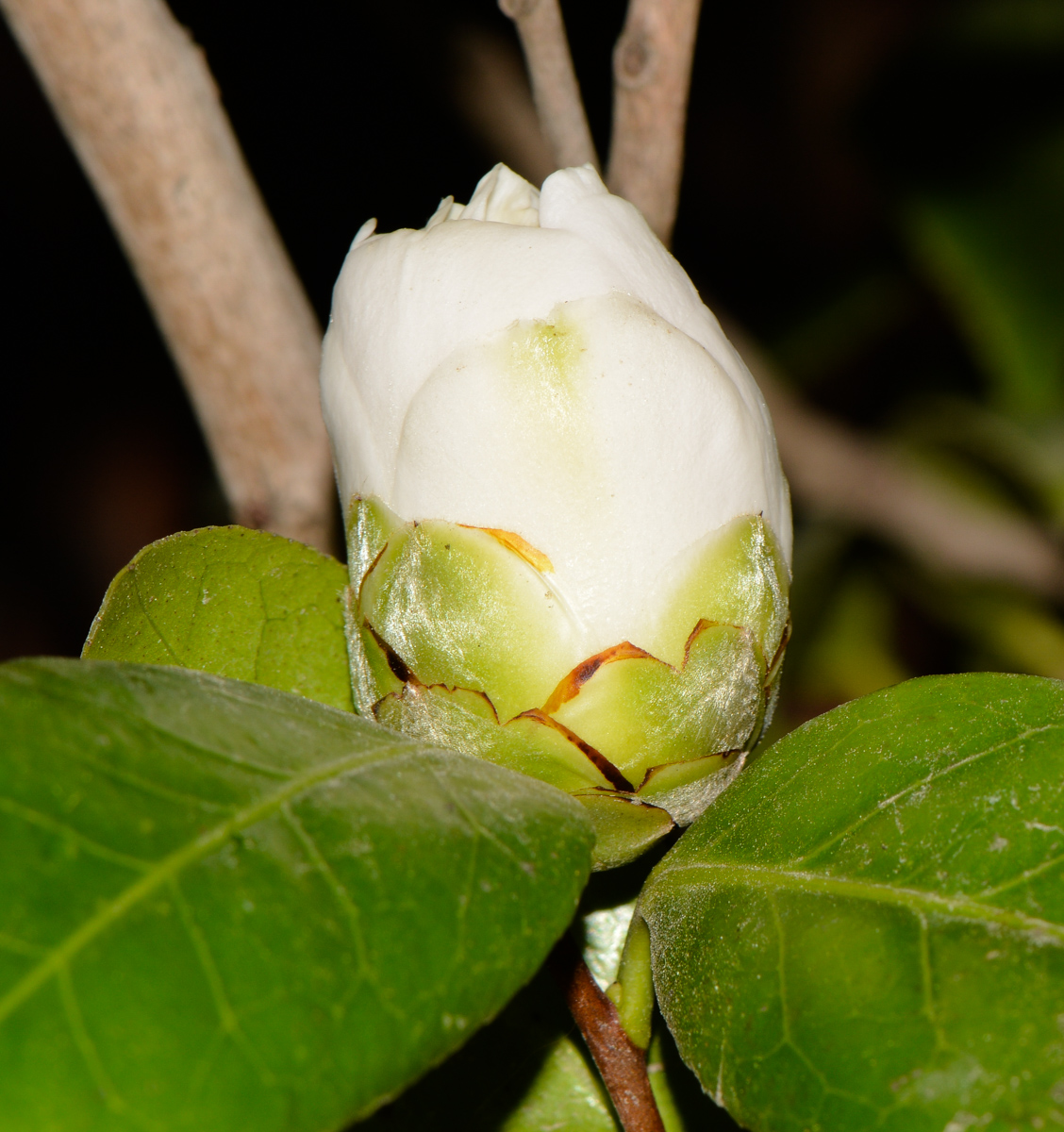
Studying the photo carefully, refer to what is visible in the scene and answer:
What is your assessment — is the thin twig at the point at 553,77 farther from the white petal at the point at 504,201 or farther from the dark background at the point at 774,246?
the dark background at the point at 774,246

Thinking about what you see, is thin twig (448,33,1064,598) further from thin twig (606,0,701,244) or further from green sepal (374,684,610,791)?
green sepal (374,684,610,791)

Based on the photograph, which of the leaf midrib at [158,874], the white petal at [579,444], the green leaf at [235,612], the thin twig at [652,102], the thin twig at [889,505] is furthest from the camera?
the thin twig at [889,505]

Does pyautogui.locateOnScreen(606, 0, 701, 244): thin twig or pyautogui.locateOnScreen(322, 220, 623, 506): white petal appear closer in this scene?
pyautogui.locateOnScreen(322, 220, 623, 506): white petal

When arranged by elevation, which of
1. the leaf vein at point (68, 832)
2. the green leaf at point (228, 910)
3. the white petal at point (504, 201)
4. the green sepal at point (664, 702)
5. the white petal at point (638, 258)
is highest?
the white petal at point (504, 201)

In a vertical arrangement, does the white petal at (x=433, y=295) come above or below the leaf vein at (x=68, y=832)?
above

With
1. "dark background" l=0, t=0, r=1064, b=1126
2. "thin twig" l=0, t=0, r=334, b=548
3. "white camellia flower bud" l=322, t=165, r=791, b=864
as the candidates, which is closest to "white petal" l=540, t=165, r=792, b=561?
"white camellia flower bud" l=322, t=165, r=791, b=864

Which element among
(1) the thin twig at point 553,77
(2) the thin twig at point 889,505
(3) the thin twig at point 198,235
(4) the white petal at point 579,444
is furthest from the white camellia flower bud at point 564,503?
(2) the thin twig at point 889,505

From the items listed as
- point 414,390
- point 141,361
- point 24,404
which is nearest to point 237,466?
point 414,390

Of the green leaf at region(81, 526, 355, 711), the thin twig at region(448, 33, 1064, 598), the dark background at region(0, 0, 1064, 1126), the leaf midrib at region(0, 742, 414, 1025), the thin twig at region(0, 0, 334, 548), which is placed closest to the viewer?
the leaf midrib at region(0, 742, 414, 1025)
